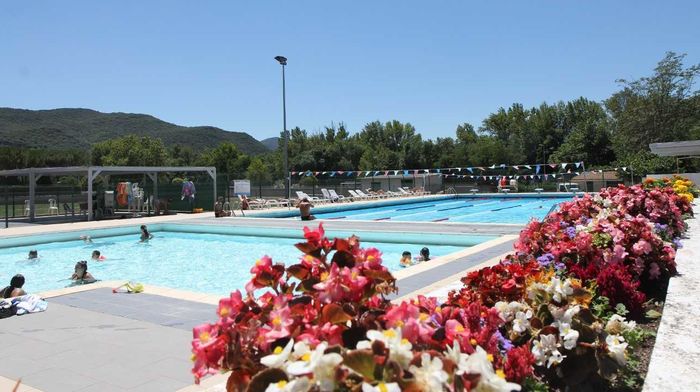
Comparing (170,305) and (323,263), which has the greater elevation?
(323,263)

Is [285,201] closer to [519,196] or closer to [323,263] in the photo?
[519,196]

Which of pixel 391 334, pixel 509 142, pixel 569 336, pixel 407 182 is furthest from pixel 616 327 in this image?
pixel 509 142

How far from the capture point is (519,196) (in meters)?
32.4

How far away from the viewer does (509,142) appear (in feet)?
194

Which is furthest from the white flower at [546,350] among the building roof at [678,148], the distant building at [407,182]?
the distant building at [407,182]

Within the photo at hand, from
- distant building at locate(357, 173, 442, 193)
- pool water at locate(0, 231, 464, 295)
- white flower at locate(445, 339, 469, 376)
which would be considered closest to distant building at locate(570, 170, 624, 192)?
distant building at locate(357, 173, 442, 193)

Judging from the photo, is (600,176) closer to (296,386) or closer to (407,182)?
(407,182)

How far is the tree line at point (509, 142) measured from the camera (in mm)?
43656

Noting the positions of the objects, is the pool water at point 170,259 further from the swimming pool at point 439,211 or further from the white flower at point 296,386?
the white flower at point 296,386

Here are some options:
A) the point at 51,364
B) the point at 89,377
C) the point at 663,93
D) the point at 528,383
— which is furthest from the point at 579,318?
the point at 663,93

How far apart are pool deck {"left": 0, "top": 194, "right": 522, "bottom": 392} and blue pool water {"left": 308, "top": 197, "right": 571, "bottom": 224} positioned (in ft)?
41.0

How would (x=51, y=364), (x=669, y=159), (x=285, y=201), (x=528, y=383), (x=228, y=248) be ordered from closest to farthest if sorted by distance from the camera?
(x=528, y=383) < (x=51, y=364) < (x=228, y=248) < (x=285, y=201) < (x=669, y=159)

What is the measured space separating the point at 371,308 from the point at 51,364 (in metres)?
3.21

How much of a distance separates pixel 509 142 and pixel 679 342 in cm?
5882
